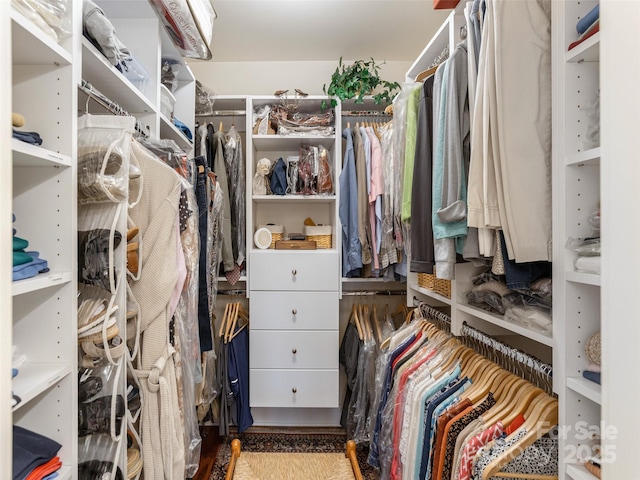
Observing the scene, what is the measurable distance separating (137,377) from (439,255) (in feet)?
3.38

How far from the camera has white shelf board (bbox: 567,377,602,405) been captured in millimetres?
847

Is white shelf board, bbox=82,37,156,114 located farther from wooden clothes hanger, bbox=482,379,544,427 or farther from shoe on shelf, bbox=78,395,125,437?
wooden clothes hanger, bbox=482,379,544,427

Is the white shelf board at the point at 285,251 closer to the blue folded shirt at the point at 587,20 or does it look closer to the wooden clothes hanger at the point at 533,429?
the wooden clothes hanger at the point at 533,429

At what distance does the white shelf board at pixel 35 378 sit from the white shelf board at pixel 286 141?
1806 millimetres

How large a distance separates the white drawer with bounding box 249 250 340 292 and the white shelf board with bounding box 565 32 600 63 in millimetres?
1712

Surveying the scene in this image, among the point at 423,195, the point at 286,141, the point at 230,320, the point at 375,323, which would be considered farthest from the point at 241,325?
the point at 423,195

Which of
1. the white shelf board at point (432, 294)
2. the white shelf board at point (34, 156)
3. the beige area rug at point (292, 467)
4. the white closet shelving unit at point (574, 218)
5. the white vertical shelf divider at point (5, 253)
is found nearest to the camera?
the white vertical shelf divider at point (5, 253)

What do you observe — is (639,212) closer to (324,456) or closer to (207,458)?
(324,456)

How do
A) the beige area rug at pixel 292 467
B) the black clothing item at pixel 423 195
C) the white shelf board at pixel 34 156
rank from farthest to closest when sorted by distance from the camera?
the beige area rug at pixel 292 467 < the black clothing item at pixel 423 195 < the white shelf board at pixel 34 156

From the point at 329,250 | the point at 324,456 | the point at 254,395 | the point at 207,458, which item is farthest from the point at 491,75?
the point at 207,458

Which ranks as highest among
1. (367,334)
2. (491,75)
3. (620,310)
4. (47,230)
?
(491,75)

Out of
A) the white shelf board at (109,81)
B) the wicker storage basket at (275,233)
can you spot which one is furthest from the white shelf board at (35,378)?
the wicker storage basket at (275,233)

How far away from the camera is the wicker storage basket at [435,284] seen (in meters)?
1.63

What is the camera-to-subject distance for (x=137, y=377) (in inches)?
49.3
